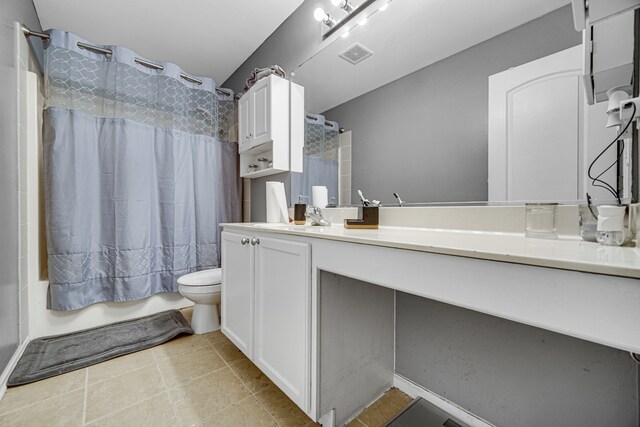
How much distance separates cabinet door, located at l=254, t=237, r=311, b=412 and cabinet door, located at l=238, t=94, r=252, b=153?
1.20 meters

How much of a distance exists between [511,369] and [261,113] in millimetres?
1961

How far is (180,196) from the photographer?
7.22 ft

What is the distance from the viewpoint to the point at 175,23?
6.91ft

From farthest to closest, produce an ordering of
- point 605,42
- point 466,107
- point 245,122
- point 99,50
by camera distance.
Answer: point 245,122 → point 99,50 → point 466,107 → point 605,42

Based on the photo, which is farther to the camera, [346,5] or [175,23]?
[175,23]

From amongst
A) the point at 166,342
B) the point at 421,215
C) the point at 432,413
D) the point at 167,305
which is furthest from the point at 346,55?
the point at 167,305

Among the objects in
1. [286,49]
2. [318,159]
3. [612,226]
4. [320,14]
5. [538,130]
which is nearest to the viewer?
[612,226]

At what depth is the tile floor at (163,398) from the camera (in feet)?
3.68

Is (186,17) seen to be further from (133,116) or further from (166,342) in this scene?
(166,342)

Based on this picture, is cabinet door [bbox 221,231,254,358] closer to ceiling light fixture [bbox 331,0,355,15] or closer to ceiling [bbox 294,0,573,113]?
ceiling [bbox 294,0,573,113]

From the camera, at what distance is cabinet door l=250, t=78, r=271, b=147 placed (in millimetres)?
1875

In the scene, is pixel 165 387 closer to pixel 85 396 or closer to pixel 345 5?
pixel 85 396

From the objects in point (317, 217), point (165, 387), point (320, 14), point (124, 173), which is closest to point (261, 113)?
point (320, 14)

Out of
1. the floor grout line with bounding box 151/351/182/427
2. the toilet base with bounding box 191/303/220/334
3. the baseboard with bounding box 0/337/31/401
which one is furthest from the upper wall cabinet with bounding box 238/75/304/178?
the baseboard with bounding box 0/337/31/401
